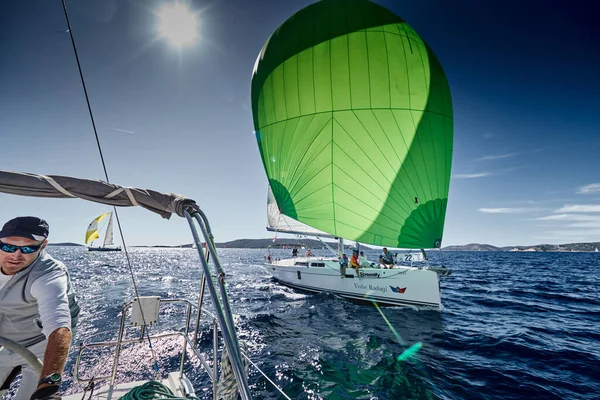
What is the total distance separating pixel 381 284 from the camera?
9.37 m

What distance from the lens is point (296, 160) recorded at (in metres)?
7.95

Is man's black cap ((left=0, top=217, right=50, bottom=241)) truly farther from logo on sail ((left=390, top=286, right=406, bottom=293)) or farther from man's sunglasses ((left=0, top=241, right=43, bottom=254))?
logo on sail ((left=390, top=286, right=406, bottom=293))

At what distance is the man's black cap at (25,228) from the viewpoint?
59.8 inches

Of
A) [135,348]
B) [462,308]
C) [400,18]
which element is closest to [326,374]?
[135,348]

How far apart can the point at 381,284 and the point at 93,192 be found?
9.31 m

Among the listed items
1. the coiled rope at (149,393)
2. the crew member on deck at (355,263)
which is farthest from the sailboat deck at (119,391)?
the crew member on deck at (355,263)

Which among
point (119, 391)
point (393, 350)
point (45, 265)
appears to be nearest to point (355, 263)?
point (393, 350)

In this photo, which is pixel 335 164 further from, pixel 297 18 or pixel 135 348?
pixel 135 348

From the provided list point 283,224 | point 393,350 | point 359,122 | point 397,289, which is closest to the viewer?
point 393,350

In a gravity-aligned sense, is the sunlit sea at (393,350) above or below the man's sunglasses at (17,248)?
below

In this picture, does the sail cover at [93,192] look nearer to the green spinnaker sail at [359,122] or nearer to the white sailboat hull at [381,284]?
the green spinnaker sail at [359,122]

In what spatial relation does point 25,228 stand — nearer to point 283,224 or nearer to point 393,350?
point 393,350

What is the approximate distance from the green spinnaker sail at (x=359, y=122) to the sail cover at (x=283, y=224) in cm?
579

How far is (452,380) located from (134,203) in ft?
18.3
